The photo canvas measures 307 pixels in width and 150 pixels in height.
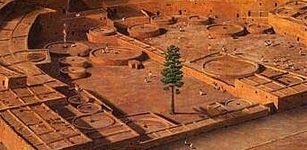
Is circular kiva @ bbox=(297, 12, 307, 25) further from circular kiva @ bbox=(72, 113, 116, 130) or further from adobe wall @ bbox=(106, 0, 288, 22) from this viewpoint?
circular kiva @ bbox=(72, 113, 116, 130)

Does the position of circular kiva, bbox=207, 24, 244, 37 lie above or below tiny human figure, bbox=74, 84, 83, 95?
above

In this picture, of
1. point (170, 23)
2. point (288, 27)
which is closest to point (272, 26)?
point (288, 27)

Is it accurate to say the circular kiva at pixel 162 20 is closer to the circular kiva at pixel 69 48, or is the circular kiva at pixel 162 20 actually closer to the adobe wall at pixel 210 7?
the adobe wall at pixel 210 7

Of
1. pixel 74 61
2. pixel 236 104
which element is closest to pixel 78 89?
pixel 74 61

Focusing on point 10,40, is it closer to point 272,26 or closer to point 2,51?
point 2,51

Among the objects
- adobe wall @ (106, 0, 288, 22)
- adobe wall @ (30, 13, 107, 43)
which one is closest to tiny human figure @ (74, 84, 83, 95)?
adobe wall @ (30, 13, 107, 43)

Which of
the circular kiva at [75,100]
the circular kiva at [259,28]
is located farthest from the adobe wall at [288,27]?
the circular kiva at [75,100]
